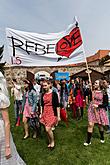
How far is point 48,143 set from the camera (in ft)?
20.9

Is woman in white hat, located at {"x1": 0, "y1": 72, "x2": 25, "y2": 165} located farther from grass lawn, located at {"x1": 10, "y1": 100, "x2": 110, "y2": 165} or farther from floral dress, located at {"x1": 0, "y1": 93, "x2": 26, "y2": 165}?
grass lawn, located at {"x1": 10, "y1": 100, "x2": 110, "y2": 165}

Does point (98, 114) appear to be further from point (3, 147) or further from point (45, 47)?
point (3, 147)

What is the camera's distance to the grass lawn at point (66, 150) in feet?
17.0

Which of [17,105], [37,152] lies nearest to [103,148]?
[37,152]

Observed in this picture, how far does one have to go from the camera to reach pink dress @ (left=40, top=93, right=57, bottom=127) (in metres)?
5.81

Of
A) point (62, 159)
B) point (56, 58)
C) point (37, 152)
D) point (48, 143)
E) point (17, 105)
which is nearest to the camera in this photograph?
point (62, 159)

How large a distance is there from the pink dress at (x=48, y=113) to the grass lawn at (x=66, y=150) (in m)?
0.66

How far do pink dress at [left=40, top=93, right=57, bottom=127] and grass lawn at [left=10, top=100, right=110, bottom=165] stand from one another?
66cm

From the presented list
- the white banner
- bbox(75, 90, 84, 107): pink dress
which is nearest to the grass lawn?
the white banner

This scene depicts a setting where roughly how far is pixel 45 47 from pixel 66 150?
2.67 meters

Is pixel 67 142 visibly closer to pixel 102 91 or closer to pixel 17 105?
pixel 102 91

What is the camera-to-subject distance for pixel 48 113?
5855mm

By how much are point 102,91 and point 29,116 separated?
2073 mm

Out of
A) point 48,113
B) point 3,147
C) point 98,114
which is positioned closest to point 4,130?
point 3,147
